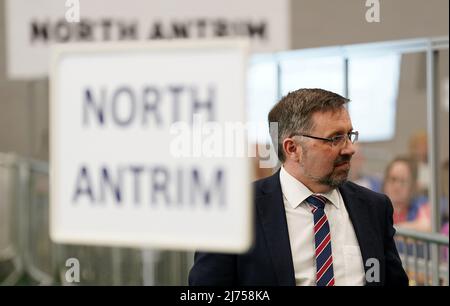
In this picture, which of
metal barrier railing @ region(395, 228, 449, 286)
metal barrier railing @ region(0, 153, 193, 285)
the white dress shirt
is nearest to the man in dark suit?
the white dress shirt

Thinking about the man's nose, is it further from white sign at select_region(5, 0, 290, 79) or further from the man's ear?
white sign at select_region(5, 0, 290, 79)

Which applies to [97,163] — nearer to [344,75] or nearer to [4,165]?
[344,75]

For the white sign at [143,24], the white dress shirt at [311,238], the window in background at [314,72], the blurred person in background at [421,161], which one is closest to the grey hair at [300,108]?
the white dress shirt at [311,238]

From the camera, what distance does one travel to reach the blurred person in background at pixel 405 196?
4605 millimetres

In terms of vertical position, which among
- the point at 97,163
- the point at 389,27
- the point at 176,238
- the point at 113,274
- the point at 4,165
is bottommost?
the point at 113,274

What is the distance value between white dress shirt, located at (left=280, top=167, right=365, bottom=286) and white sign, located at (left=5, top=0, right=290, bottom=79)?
121cm

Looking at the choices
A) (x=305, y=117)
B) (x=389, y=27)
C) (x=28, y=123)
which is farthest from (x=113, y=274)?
(x=305, y=117)

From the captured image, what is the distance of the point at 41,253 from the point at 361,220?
4.90 meters

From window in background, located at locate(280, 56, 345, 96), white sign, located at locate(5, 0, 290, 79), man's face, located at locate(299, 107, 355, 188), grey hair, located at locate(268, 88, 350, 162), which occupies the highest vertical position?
white sign, located at locate(5, 0, 290, 79)

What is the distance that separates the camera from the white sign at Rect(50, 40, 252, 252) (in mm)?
1332

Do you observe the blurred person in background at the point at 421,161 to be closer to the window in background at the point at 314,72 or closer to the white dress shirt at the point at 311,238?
the window in background at the point at 314,72

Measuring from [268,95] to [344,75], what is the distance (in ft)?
1.20

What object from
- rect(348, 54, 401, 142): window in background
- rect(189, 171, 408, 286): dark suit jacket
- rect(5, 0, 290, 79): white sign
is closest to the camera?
rect(189, 171, 408, 286): dark suit jacket
